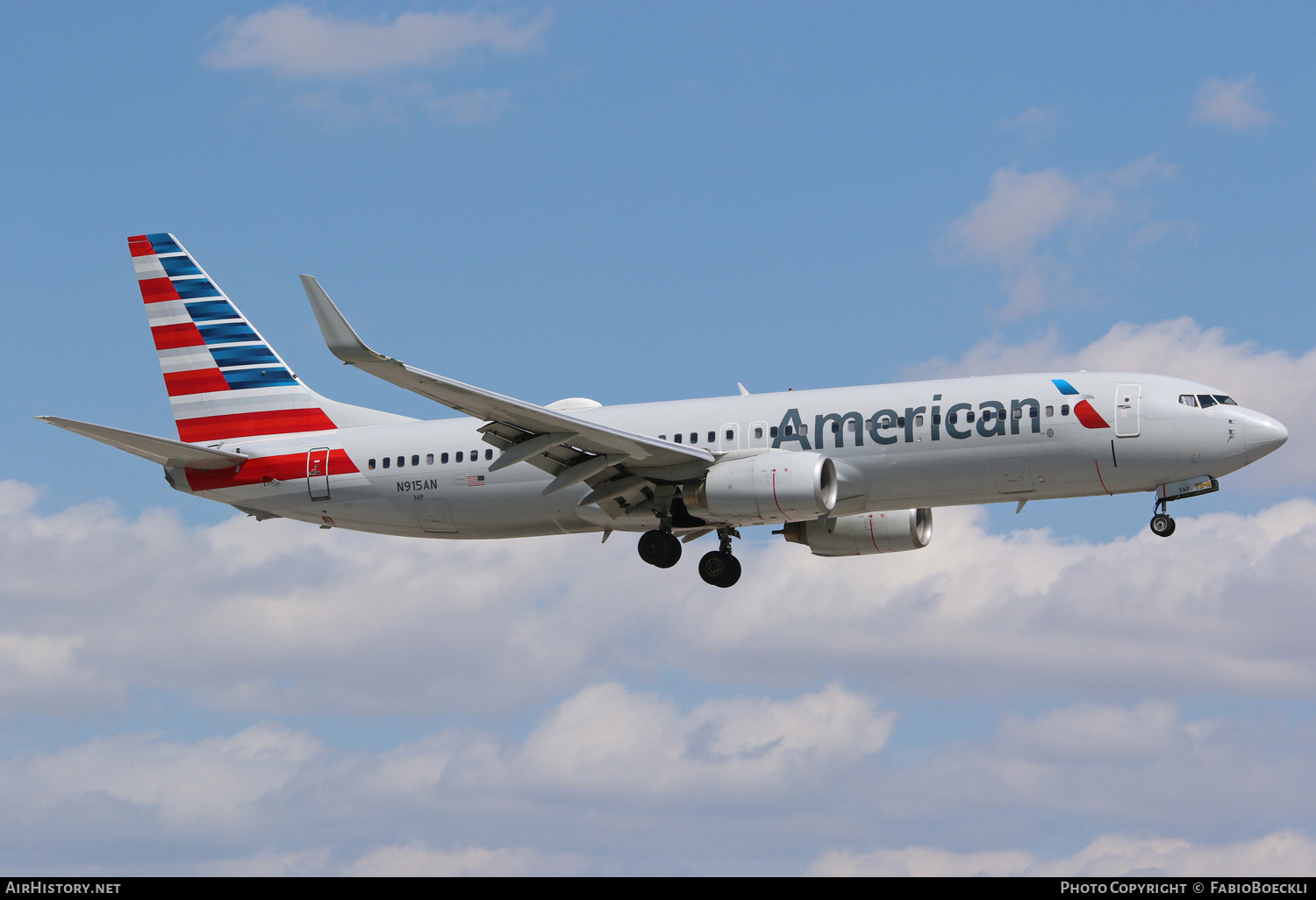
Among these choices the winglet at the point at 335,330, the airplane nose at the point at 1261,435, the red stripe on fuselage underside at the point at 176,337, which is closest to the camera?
the winglet at the point at 335,330

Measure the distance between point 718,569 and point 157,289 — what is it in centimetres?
2047

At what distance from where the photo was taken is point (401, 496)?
4094cm

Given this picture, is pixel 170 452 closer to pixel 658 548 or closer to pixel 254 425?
pixel 254 425

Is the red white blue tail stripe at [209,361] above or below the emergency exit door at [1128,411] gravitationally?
above

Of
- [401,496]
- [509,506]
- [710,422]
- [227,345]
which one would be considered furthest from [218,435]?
[710,422]

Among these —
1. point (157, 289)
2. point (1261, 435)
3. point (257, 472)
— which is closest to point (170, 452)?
point (257, 472)

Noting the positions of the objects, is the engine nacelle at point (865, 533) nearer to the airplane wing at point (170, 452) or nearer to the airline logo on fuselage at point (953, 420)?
the airline logo on fuselage at point (953, 420)

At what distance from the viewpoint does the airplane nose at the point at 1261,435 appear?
34.9m

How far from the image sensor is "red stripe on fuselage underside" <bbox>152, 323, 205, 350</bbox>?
152 ft

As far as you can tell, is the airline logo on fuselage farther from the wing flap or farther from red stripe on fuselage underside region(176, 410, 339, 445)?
red stripe on fuselage underside region(176, 410, 339, 445)

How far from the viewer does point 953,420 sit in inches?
1414

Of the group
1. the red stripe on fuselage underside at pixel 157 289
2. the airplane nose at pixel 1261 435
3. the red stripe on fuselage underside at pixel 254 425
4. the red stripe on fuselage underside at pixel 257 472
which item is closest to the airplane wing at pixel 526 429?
the red stripe on fuselage underside at pixel 257 472

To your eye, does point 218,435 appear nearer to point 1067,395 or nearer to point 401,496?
point 401,496

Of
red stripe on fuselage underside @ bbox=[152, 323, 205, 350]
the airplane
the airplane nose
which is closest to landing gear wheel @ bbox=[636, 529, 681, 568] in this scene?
the airplane
